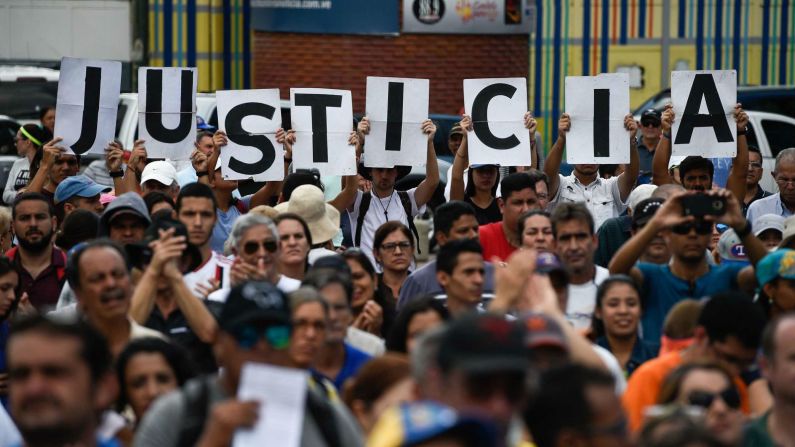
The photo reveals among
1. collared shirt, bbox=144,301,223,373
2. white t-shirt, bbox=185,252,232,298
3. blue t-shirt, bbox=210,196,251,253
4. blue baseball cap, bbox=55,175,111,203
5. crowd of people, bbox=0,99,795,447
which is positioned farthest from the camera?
blue baseball cap, bbox=55,175,111,203

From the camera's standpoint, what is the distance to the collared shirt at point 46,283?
902 cm

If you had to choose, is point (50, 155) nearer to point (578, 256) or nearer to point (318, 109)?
point (318, 109)

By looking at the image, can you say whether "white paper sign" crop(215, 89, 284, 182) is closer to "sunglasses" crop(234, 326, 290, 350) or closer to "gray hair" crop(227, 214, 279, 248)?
"gray hair" crop(227, 214, 279, 248)

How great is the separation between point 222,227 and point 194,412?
17.7 feet

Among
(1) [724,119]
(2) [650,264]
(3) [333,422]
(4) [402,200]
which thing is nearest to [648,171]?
(1) [724,119]

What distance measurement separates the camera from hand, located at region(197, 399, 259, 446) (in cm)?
455

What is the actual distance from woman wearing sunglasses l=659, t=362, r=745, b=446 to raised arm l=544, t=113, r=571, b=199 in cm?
547

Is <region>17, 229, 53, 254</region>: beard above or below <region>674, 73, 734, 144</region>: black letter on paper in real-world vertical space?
below

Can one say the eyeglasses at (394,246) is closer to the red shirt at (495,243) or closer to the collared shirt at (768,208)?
the red shirt at (495,243)

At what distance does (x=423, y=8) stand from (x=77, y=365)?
17493 millimetres

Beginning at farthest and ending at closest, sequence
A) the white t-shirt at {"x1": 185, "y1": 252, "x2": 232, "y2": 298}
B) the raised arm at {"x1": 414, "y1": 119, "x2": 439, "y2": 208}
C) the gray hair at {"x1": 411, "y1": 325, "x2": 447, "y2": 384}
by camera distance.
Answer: the raised arm at {"x1": 414, "y1": 119, "x2": 439, "y2": 208}
the white t-shirt at {"x1": 185, "y1": 252, "x2": 232, "y2": 298}
the gray hair at {"x1": 411, "y1": 325, "x2": 447, "y2": 384}

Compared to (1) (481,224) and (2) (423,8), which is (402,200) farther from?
(2) (423,8)

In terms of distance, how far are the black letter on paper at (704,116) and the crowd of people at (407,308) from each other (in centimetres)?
12

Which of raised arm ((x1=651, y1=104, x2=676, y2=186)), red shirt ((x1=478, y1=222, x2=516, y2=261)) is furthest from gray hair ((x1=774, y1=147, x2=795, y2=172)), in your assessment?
red shirt ((x1=478, y1=222, x2=516, y2=261))
